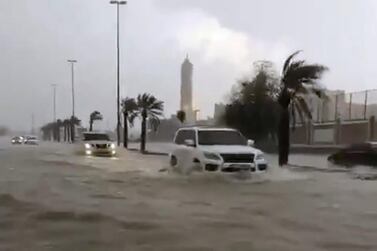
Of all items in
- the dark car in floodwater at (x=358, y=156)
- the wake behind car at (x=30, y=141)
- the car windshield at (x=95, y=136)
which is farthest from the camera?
the wake behind car at (x=30, y=141)

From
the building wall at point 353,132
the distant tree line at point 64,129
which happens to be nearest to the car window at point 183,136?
the building wall at point 353,132

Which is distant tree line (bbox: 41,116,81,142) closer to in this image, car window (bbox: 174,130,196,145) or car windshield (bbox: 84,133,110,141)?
car windshield (bbox: 84,133,110,141)

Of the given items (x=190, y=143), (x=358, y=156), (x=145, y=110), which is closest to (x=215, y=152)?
(x=190, y=143)

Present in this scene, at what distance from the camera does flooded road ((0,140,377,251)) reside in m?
9.77

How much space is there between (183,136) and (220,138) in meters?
1.51

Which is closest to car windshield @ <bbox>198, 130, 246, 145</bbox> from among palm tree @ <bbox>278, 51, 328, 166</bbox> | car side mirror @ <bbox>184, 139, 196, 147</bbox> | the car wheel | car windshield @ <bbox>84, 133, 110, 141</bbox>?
car side mirror @ <bbox>184, 139, 196, 147</bbox>

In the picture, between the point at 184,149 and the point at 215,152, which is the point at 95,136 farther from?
the point at 215,152

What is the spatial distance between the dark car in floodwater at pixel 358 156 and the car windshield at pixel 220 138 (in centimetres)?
997

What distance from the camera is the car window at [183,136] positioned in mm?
21820

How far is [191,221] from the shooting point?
1189cm

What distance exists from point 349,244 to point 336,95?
4077 centimetres

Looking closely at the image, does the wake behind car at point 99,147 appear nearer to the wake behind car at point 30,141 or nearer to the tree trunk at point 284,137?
the tree trunk at point 284,137

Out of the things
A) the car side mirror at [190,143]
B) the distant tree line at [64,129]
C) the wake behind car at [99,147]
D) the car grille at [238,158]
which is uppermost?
the car side mirror at [190,143]

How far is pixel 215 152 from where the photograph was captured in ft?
64.8
